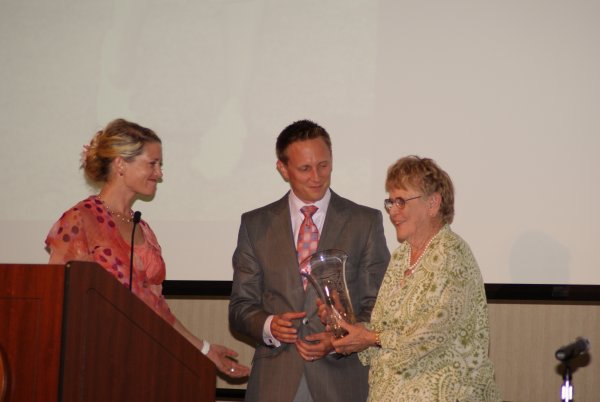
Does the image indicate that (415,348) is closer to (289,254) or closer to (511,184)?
(289,254)

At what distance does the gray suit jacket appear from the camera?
3.23m

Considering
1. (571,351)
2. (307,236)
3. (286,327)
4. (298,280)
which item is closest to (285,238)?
(307,236)

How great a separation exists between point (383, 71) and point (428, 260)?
149 cm

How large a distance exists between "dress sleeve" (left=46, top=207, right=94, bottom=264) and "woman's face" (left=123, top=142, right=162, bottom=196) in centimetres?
30

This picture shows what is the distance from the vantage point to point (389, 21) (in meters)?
4.07

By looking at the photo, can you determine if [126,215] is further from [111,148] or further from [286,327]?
[286,327]

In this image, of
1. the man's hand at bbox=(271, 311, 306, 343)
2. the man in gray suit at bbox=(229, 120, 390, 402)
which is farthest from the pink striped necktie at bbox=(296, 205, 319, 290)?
the man's hand at bbox=(271, 311, 306, 343)

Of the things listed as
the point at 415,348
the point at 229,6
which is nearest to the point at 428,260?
the point at 415,348

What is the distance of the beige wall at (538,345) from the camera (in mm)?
4207

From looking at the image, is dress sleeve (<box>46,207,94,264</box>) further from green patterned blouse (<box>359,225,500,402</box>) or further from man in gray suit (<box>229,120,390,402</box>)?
green patterned blouse (<box>359,225,500,402</box>)

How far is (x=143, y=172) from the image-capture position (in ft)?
11.3

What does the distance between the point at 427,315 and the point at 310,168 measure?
3.13 ft

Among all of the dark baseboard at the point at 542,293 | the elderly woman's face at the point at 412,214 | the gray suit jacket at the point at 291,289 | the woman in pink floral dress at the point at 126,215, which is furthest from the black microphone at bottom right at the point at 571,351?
the dark baseboard at the point at 542,293

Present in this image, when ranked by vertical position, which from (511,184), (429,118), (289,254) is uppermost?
(429,118)
